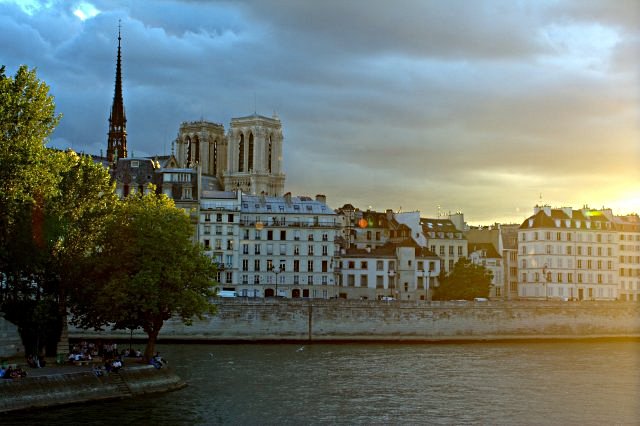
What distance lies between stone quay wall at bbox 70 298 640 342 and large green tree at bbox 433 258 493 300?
44.9 ft

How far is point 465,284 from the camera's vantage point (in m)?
99.6

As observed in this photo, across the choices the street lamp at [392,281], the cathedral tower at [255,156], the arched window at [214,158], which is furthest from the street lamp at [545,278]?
the arched window at [214,158]

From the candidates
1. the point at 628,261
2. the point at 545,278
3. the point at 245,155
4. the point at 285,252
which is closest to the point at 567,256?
the point at 545,278

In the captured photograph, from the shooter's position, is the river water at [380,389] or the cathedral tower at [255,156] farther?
the cathedral tower at [255,156]

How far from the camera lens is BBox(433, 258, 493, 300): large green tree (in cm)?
9912

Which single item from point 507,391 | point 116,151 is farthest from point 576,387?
point 116,151

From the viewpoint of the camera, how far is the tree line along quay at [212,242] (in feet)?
152

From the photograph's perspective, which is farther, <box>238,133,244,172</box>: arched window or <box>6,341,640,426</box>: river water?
<box>238,133,244,172</box>: arched window

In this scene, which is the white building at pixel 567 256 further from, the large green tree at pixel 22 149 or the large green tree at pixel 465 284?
the large green tree at pixel 22 149

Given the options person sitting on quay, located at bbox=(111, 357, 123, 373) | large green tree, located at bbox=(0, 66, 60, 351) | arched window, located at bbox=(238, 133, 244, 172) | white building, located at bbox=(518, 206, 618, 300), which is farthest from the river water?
arched window, located at bbox=(238, 133, 244, 172)

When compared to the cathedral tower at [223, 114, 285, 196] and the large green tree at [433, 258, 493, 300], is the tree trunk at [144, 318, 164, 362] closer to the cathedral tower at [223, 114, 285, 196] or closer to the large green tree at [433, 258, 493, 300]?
the large green tree at [433, 258, 493, 300]

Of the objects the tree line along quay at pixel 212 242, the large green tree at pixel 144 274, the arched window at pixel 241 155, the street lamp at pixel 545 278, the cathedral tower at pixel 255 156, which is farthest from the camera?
the arched window at pixel 241 155

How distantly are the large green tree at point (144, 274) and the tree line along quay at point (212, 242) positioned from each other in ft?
0.25

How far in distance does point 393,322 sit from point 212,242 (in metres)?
22.6
